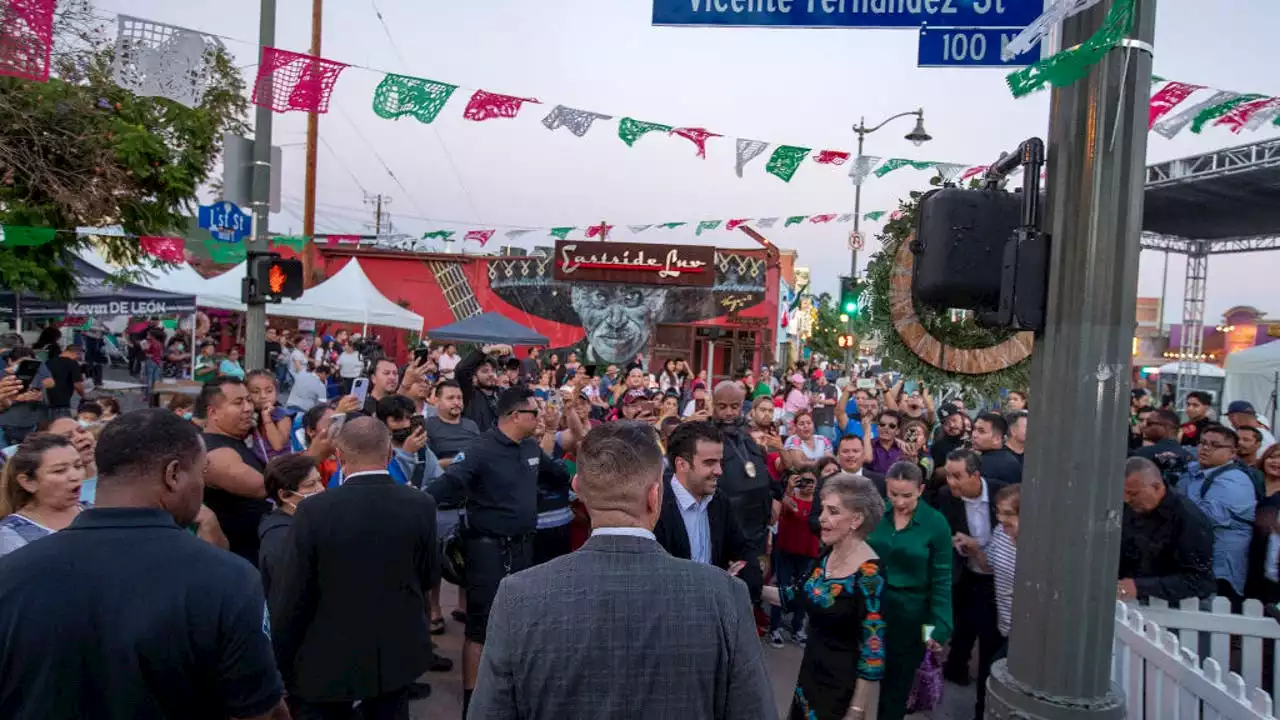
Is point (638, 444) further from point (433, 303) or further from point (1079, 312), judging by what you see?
point (433, 303)

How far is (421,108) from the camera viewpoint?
27.5 feet

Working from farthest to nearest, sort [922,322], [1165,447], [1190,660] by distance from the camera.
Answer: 1. [1165,447]
2. [922,322]
3. [1190,660]

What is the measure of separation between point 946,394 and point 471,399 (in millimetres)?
5380

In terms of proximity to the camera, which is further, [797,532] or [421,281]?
[421,281]

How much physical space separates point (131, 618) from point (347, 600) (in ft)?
4.34

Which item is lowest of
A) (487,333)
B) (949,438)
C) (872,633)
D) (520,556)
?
(520,556)

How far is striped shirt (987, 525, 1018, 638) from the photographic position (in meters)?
4.70

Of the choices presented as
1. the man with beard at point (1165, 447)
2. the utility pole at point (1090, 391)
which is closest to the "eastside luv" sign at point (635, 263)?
the man with beard at point (1165, 447)

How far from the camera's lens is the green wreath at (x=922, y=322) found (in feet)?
19.9

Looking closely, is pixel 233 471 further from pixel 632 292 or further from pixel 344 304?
pixel 632 292

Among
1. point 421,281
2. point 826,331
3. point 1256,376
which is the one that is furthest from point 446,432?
point 826,331

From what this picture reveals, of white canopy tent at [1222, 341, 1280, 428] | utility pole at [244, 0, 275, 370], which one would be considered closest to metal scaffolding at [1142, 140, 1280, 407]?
white canopy tent at [1222, 341, 1280, 428]

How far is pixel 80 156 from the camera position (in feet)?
42.7

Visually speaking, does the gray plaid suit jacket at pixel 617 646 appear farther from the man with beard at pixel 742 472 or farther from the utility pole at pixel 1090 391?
the man with beard at pixel 742 472
